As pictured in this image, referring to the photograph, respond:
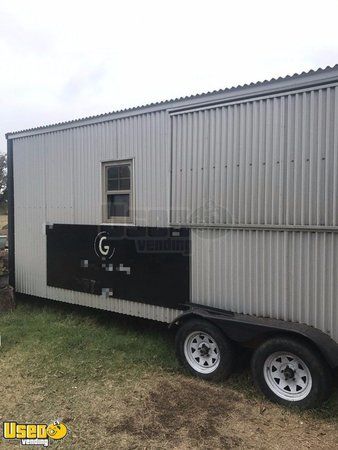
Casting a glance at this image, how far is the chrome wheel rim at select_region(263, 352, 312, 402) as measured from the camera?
3.96 meters

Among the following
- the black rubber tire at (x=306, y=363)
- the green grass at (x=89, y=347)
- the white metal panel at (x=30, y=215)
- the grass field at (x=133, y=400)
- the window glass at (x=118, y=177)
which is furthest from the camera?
the white metal panel at (x=30, y=215)

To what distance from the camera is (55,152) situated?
688 centimetres

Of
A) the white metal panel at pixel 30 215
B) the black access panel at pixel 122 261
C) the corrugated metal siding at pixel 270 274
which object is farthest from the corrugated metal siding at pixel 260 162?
the white metal panel at pixel 30 215

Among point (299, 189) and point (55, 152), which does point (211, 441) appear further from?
point (55, 152)

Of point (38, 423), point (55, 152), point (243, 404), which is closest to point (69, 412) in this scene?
→ point (38, 423)

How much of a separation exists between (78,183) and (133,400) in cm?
381

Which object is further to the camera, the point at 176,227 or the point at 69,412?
the point at 176,227

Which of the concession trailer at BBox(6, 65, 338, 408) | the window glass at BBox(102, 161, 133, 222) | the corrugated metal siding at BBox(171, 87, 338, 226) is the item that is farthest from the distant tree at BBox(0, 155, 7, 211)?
the corrugated metal siding at BBox(171, 87, 338, 226)

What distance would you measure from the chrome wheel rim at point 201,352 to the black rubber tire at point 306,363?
23.3 inches

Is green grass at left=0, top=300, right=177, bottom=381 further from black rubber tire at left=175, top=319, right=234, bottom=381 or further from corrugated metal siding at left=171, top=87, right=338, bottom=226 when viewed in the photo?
corrugated metal siding at left=171, top=87, right=338, bottom=226

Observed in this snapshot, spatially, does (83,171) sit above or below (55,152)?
below

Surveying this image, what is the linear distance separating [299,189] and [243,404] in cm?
254

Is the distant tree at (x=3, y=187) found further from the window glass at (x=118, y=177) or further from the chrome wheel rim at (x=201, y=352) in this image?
the chrome wheel rim at (x=201, y=352)

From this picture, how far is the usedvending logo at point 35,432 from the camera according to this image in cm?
354
